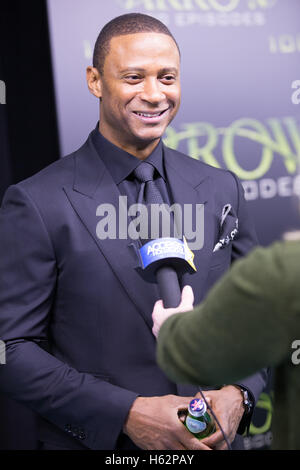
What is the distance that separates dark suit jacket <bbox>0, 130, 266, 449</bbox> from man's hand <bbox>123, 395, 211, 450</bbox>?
0.03 meters

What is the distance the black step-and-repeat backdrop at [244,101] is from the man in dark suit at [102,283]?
0.57 metres

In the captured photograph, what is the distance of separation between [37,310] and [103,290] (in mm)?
181

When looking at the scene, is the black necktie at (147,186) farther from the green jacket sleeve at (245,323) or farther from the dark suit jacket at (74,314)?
the green jacket sleeve at (245,323)

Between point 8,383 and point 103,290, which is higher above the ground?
point 103,290

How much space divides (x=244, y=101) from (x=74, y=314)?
1318mm

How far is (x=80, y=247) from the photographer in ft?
5.63

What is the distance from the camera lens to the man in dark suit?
1.68 metres

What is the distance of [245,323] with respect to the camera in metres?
1.05

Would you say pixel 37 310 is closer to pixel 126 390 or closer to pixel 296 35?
pixel 126 390

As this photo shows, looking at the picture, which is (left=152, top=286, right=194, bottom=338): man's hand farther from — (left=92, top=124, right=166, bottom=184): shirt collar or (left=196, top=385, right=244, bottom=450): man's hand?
(left=92, top=124, right=166, bottom=184): shirt collar

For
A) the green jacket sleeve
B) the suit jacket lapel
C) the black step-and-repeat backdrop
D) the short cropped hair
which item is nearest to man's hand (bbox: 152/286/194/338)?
the green jacket sleeve

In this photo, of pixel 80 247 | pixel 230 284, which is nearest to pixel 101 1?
pixel 80 247

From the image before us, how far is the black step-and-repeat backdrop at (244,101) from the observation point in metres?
2.51

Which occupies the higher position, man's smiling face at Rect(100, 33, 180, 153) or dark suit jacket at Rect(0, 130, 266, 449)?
man's smiling face at Rect(100, 33, 180, 153)
